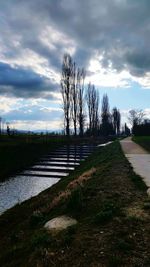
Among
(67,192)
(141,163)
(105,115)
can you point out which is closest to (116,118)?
(105,115)

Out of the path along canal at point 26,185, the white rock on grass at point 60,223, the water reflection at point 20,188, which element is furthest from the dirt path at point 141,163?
the water reflection at point 20,188

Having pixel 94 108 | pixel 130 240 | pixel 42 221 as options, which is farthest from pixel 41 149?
pixel 94 108

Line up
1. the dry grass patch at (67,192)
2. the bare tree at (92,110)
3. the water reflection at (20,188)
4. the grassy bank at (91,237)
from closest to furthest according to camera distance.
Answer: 1. the grassy bank at (91,237)
2. the dry grass patch at (67,192)
3. the water reflection at (20,188)
4. the bare tree at (92,110)

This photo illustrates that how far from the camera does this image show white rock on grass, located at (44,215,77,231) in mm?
7062

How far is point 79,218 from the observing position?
7656 mm

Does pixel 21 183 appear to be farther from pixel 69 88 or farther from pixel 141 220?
pixel 69 88

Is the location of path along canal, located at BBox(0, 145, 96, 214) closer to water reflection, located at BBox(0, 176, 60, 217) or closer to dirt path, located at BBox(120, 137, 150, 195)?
water reflection, located at BBox(0, 176, 60, 217)

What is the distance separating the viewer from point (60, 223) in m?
7.35

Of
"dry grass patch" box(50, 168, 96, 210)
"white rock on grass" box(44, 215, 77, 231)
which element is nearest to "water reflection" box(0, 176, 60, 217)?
"dry grass patch" box(50, 168, 96, 210)

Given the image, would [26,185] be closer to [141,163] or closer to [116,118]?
[141,163]

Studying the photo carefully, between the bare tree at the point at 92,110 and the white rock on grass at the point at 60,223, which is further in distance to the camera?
the bare tree at the point at 92,110

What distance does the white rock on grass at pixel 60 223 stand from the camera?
7062 mm

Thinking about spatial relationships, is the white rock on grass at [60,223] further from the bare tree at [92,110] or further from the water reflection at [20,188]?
the bare tree at [92,110]

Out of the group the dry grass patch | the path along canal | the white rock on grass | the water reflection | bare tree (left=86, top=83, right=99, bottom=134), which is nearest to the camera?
the white rock on grass
